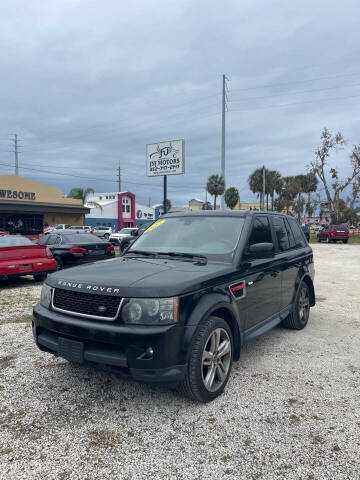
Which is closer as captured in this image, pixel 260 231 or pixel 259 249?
pixel 259 249

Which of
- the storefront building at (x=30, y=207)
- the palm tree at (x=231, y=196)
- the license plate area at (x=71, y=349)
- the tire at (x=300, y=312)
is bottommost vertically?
the tire at (x=300, y=312)

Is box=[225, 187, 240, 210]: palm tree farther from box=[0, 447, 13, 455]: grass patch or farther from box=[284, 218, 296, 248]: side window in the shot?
box=[0, 447, 13, 455]: grass patch

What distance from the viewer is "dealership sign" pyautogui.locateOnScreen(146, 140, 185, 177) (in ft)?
66.2

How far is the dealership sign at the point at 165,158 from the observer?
20.2 meters

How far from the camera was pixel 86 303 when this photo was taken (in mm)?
3162

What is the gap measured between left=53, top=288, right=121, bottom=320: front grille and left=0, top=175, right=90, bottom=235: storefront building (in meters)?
33.1

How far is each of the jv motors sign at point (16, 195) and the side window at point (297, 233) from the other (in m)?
35.8

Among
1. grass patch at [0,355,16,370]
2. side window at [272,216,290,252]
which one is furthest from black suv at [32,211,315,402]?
grass patch at [0,355,16,370]

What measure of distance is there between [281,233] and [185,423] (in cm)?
309

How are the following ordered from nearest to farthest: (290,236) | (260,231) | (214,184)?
(260,231), (290,236), (214,184)

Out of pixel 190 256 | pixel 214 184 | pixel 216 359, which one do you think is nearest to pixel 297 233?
pixel 190 256

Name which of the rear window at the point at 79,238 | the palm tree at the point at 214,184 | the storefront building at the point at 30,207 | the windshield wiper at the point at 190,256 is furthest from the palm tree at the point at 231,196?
the windshield wiper at the point at 190,256

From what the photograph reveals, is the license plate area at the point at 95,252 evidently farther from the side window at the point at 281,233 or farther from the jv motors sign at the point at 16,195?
the jv motors sign at the point at 16,195

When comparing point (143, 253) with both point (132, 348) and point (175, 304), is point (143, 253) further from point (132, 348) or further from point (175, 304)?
point (132, 348)
